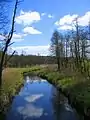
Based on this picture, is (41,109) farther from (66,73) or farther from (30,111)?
(66,73)

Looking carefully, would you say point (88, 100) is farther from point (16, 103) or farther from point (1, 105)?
point (16, 103)

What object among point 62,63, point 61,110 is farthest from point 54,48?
point 61,110

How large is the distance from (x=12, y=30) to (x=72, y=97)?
8479mm

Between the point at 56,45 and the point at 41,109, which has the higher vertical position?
the point at 56,45

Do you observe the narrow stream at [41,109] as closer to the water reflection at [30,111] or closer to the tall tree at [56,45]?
the water reflection at [30,111]

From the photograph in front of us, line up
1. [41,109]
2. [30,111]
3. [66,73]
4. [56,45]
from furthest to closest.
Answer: [56,45]
[66,73]
[41,109]
[30,111]

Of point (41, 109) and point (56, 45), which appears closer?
point (41, 109)

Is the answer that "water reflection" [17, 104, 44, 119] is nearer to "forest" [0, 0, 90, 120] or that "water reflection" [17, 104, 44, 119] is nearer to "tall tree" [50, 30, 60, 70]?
"forest" [0, 0, 90, 120]

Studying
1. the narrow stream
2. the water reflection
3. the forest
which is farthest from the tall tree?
the water reflection

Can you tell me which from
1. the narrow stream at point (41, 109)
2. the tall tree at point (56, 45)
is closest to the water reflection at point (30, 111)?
the narrow stream at point (41, 109)

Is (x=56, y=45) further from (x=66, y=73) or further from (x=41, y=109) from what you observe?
(x=41, y=109)

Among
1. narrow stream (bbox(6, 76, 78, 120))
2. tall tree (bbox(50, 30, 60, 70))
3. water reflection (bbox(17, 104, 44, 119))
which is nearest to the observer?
narrow stream (bbox(6, 76, 78, 120))

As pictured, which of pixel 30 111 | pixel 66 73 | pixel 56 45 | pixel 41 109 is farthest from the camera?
pixel 56 45

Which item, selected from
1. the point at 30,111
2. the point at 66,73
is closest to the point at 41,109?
the point at 30,111
